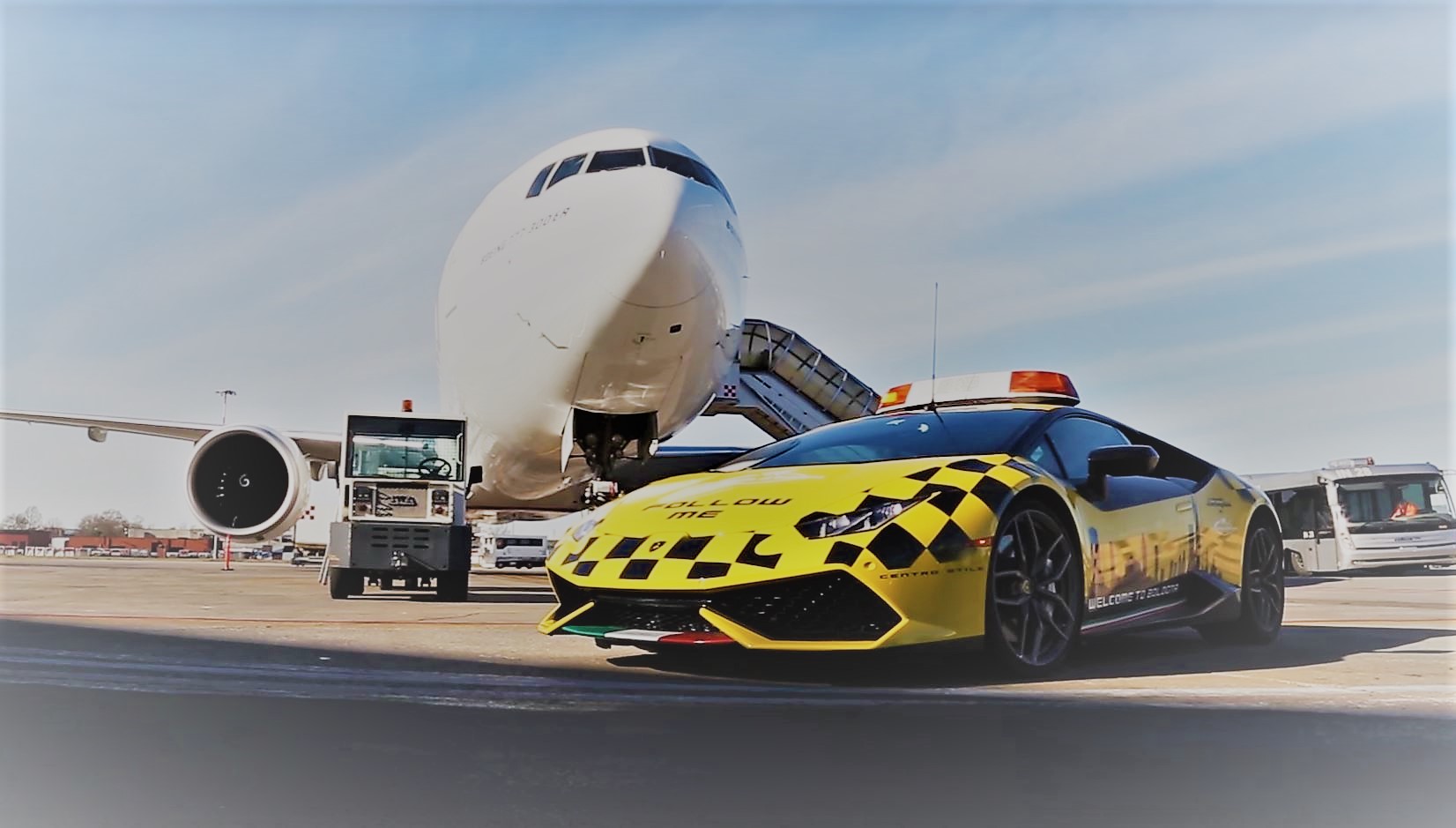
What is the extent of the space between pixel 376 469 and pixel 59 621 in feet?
15.2

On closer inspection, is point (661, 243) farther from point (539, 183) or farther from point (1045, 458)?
point (1045, 458)

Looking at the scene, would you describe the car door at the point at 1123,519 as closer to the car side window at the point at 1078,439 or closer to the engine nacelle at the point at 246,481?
the car side window at the point at 1078,439

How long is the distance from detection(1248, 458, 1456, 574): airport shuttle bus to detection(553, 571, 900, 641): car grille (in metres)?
19.8

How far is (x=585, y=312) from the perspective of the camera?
29.8 ft

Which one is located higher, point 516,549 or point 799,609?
point 516,549

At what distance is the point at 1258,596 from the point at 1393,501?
19.3m

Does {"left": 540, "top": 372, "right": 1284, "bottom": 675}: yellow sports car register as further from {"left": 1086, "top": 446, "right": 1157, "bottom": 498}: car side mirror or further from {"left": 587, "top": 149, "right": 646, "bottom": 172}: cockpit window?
{"left": 587, "top": 149, "right": 646, "bottom": 172}: cockpit window

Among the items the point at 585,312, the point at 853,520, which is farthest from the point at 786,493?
the point at 585,312

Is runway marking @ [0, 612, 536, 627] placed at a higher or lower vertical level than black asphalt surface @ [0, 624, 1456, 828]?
higher

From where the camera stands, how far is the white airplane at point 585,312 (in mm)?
8844

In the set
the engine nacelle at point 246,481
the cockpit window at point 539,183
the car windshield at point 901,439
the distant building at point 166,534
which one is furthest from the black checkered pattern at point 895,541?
the distant building at point 166,534

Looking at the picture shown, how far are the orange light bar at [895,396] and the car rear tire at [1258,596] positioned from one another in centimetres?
192

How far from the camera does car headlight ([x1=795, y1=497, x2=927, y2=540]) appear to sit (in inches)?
170

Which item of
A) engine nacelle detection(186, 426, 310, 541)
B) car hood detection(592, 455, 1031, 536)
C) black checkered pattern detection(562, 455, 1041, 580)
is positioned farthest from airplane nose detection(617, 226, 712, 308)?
engine nacelle detection(186, 426, 310, 541)
